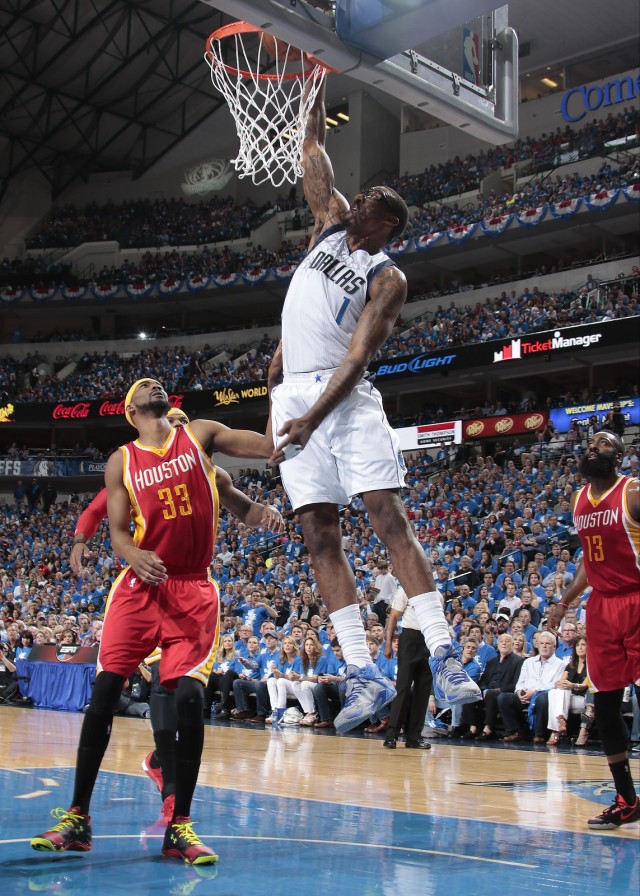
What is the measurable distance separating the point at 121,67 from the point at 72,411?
14095 mm

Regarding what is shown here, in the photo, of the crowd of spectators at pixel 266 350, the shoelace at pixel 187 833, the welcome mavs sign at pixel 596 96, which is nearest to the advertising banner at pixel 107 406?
the crowd of spectators at pixel 266 350

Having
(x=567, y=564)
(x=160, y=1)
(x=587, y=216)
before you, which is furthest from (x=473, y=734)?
(x=160, y=1)

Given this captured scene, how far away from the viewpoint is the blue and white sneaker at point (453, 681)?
4.02m

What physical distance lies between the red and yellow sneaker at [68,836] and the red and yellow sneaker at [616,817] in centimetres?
291

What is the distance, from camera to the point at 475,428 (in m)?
27.5

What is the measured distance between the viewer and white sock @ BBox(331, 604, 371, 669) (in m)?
4.36

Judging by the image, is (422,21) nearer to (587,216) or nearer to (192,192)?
(587,216)

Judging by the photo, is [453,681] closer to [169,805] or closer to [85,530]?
[169,805]

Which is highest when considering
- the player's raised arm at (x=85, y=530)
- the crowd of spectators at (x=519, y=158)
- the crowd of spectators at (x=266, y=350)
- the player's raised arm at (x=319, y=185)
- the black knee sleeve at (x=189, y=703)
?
the crowd of spectators at (x=519, y=158)

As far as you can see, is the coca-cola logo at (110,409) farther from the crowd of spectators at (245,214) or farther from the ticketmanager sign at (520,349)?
the ticketmanager sign at (520,349)

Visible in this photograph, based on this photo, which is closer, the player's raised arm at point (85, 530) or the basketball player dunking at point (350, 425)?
the basketball player dunking at point (350, 425)

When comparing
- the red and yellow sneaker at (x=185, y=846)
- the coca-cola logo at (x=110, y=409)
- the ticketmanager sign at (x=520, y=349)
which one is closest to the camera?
the red and yellow sneaker at (x=185, y=846)

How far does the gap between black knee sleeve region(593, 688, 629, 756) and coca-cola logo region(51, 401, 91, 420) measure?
3232 cm

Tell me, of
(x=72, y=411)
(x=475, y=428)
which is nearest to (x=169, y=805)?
(x=475, y=428)
